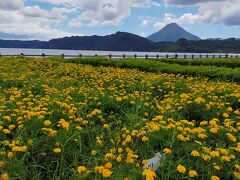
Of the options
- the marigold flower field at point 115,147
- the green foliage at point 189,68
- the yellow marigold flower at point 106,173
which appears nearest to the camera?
the yellow marigold flower at point 106,173

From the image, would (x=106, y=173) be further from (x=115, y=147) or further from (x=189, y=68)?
(x=189, y=68)

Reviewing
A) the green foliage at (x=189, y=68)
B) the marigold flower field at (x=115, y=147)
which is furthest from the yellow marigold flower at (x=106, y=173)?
the green foliage at (x=189, y=68)

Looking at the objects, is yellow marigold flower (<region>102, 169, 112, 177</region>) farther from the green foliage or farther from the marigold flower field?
the green foliage

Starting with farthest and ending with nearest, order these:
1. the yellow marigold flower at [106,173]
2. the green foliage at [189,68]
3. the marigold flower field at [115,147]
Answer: the green foliage at [189,68]
the marigold flower field at [115,147]
the yellow marigold flower at [106,173]

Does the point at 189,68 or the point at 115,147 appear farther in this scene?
the point at 189,68

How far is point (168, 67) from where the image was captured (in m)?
16.9

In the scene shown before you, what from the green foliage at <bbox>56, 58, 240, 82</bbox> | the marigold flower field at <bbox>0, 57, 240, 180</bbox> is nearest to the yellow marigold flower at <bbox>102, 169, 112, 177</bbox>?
the marigold flower field at <bbox>0, 57, 240, 180</bbox>

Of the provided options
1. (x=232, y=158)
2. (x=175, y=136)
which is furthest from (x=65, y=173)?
(x=232, y=158)

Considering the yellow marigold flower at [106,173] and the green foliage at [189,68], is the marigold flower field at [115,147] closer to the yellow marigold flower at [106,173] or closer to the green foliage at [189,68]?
the yellow marigold flower at [106,173]

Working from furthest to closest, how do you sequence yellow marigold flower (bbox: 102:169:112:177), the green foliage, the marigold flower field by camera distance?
the green foliage → the marigold flower field → yellow marigold flower (bbox: 102:169:112:177)

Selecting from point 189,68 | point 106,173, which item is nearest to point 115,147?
point 106,173

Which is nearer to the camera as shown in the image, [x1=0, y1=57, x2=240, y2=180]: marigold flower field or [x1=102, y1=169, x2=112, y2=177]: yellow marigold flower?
[x1=102, y1=169, x2=112, y2=177]: yellow marigold flower

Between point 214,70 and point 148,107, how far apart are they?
29.4 feet

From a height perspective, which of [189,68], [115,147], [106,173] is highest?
[189,68]
